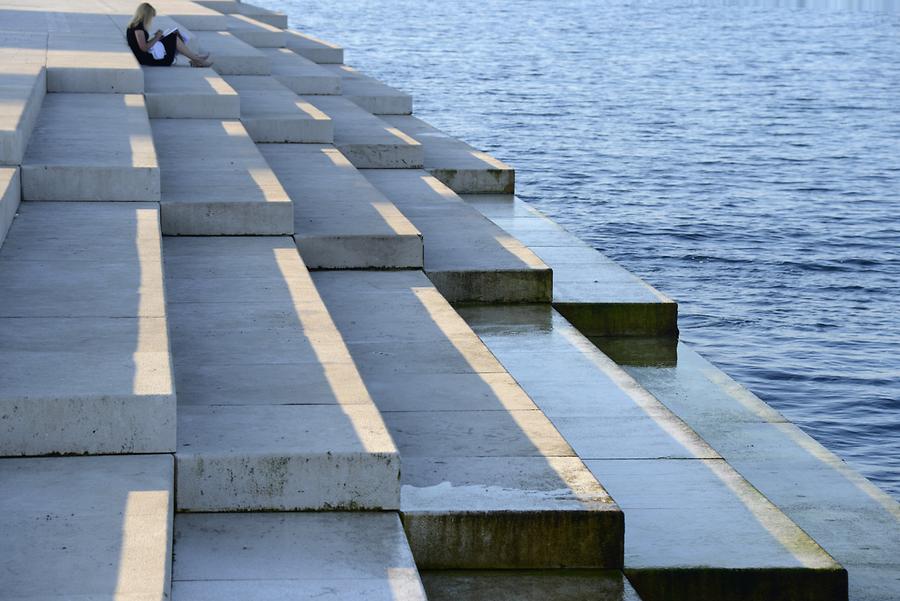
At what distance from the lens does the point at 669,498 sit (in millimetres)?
7375

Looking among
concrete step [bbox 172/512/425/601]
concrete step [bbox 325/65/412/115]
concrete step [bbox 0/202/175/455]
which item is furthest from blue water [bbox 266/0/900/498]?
concrete step [bbox 0/202/175/455]

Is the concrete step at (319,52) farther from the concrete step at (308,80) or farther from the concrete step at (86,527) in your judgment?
the concrete step at (86,527)

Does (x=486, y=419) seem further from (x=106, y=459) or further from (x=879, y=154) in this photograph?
(x=879, y=154)

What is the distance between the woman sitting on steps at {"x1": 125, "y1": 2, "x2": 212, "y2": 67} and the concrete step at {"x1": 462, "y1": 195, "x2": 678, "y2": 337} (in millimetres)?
5276

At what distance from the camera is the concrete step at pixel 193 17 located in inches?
974

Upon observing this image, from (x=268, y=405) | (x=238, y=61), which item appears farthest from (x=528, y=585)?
(x=238, y=61)

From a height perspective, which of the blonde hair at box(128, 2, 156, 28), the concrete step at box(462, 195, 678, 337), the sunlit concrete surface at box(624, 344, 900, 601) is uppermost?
the blonde hair at box(128, 2, 156, 28)

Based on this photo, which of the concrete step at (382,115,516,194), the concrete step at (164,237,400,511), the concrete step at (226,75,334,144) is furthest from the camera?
the concrete step at (382,115,516,194)

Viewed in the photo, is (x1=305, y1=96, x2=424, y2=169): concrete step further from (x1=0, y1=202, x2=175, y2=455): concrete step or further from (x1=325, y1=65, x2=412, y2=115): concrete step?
(x1=0, y1=202, x2=175, y2=455): concrete step

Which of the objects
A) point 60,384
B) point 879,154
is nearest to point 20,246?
point 60,384

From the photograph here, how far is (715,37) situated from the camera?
6631 cm

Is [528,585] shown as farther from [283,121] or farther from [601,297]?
[283,121]

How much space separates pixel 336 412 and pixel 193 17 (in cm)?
1981

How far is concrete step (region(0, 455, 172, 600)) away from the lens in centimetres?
498
